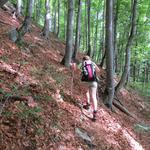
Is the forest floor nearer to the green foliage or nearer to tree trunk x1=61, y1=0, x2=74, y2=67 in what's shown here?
tree trunk x1=61, y1=0, x2=74, y2=67

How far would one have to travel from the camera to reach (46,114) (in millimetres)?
7453

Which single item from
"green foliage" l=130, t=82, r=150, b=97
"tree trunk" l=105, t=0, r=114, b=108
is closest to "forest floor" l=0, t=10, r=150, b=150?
"tree trunk" l=105, t=0, r=114, b=108

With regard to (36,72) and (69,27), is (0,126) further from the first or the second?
(69,27)

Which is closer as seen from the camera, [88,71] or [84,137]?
[84,137]

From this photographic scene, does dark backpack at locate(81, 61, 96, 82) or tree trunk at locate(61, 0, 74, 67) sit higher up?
tree trunk at locate(61, 0, 74, 67)

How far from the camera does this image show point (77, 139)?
7.51 m

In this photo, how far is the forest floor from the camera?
629 centimetres

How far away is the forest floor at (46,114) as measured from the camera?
6285 millimetres

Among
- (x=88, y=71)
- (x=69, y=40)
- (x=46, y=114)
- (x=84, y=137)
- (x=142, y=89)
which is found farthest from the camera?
(x=142, y=89)

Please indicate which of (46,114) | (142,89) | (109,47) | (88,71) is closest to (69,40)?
(109,47)

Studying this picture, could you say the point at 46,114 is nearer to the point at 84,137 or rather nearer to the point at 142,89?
the point at 84,137

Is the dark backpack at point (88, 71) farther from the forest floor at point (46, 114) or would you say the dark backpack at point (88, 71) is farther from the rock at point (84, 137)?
the rock at point (84, 137)

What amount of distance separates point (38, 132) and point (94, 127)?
118 inches

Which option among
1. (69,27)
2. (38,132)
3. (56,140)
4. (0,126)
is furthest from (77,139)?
(69,27)
